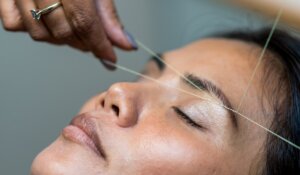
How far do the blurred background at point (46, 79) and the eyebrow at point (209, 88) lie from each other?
591 millimetres

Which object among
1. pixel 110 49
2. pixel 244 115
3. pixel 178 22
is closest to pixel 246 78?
pixel 244 115

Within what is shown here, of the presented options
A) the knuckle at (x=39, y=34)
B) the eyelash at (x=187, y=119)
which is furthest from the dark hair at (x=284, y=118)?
the knuckle at (x=39, y=34)

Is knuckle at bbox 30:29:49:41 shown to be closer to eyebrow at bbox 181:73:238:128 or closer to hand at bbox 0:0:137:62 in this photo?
hand at bbox 0:0:137:62

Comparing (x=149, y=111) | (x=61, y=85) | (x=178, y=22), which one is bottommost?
(x=61, y=85)

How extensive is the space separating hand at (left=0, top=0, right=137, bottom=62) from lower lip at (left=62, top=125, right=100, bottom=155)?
215 millimetres

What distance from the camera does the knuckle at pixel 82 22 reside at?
2.87 ft

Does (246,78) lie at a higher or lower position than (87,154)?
higher

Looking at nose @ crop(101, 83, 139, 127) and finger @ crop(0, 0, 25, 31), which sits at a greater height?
finger @ crop(0, 0, 25, 31)

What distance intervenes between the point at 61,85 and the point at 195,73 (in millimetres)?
677

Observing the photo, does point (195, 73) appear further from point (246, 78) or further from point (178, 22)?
point (178, 22)

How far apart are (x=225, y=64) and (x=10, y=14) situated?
1.57 feet

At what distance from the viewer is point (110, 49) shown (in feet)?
3.20

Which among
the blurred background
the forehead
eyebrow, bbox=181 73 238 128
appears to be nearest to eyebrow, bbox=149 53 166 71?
the forehead

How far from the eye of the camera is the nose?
0.79 m
